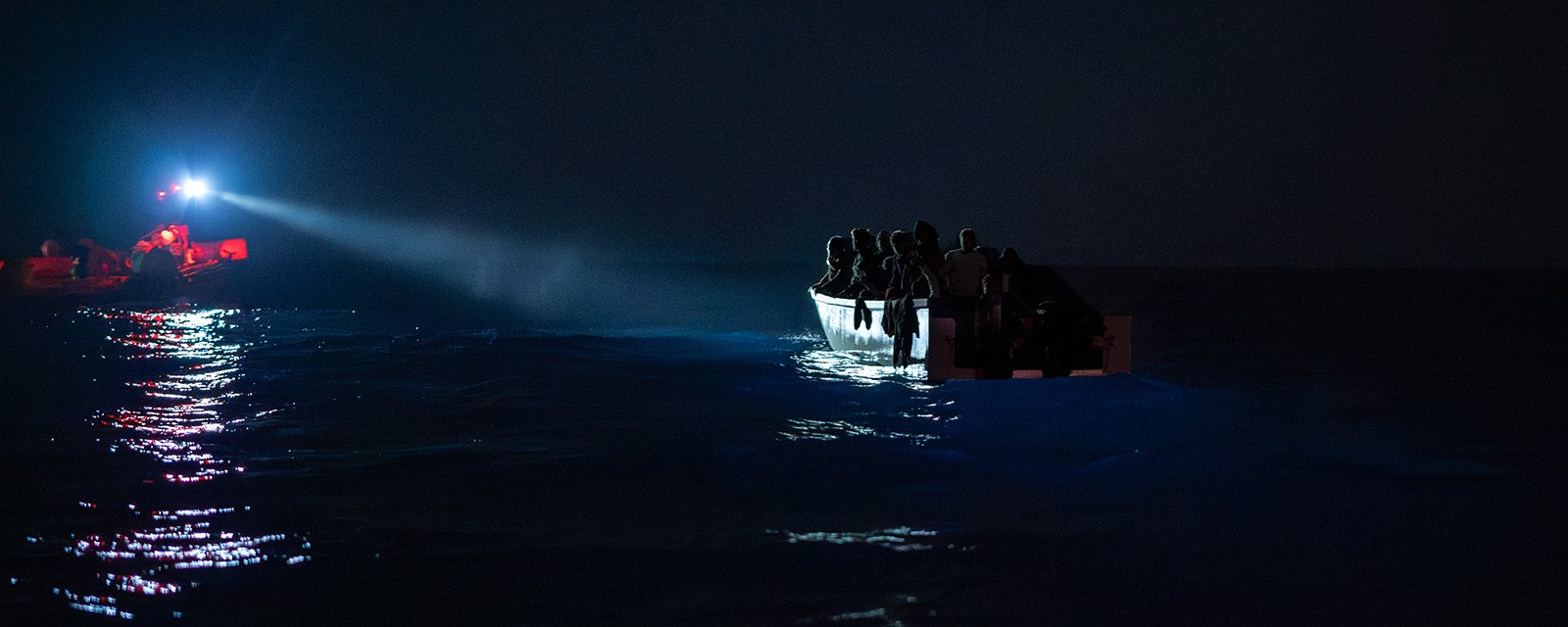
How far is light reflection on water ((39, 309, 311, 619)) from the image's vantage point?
8.75 m

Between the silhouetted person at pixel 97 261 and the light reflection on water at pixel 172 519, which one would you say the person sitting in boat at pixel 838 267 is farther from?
the silhouetted person at pixel 97 261

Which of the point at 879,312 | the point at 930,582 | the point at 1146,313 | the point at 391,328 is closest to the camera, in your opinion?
the point at 930,582

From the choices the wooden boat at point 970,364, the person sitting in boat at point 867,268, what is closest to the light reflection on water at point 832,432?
the wooden boat at point 970,364

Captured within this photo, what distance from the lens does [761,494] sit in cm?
1229

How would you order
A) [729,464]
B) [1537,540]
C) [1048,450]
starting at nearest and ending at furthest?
[1537,540] → [729,464] → [1048,450]

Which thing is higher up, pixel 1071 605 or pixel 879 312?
pixel 879 312

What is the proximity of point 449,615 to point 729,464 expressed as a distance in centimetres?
614

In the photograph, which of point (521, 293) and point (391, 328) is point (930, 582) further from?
point (521, 293)

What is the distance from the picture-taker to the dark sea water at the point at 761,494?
338 inches

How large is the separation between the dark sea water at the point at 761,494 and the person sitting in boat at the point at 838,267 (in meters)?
1.74

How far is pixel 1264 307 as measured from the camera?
61.1m

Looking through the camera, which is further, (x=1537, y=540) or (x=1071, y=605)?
(x=1537, y=540)

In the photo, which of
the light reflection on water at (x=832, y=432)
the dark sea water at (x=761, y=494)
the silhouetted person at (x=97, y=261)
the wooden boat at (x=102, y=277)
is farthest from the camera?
the silhouetted person at (x=97, y=261)

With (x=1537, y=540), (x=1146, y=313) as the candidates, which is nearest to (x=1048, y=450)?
(x=1537, y=540)
